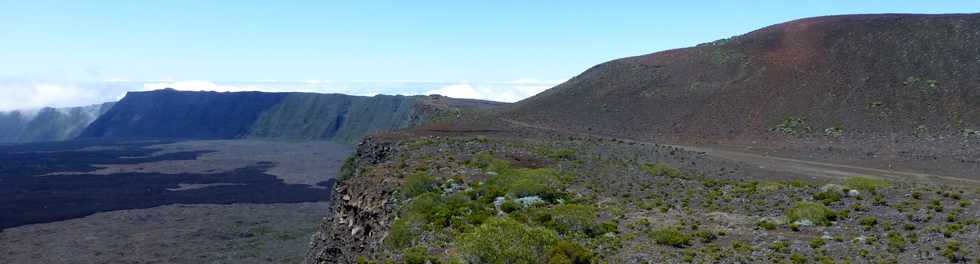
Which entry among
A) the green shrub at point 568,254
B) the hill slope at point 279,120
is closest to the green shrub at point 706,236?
the green shrub at point 568,254

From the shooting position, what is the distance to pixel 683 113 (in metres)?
61.2

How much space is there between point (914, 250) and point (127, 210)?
195 ft

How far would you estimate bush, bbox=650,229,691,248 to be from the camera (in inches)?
640

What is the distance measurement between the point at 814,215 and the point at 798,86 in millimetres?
48114

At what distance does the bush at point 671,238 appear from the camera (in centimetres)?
1627

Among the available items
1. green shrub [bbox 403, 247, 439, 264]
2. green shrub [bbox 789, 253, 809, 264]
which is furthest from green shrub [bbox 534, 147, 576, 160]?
green shrub [bbox 789, 253, 809, 264]

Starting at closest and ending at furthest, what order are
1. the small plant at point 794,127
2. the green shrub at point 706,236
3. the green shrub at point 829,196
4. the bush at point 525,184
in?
the green shrub at point 706,236 → the green shrub at point 829,196 → the bush at point 525,184 → the small plant at point 794,127

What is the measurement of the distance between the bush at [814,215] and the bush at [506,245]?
7.79m

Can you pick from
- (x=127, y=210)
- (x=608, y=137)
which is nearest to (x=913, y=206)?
(x=608, y=137)

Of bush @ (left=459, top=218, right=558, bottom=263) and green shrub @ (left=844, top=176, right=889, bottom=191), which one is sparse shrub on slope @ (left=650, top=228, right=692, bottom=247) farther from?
green shrub @ (left=844, top=176, right=889, bottom=191)

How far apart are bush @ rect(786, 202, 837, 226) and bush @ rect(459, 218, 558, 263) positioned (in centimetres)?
779

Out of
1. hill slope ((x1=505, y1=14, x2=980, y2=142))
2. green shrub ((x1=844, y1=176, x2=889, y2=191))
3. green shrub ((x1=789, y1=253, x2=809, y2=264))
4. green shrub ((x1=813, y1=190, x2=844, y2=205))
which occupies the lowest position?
green shrub ((x1=789, y1=253, x2=809, y2=264))

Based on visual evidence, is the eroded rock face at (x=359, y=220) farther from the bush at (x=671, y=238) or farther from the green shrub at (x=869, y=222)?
the green shrub at (x=869, y=222)

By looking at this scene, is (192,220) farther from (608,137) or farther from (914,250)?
(914,250)
